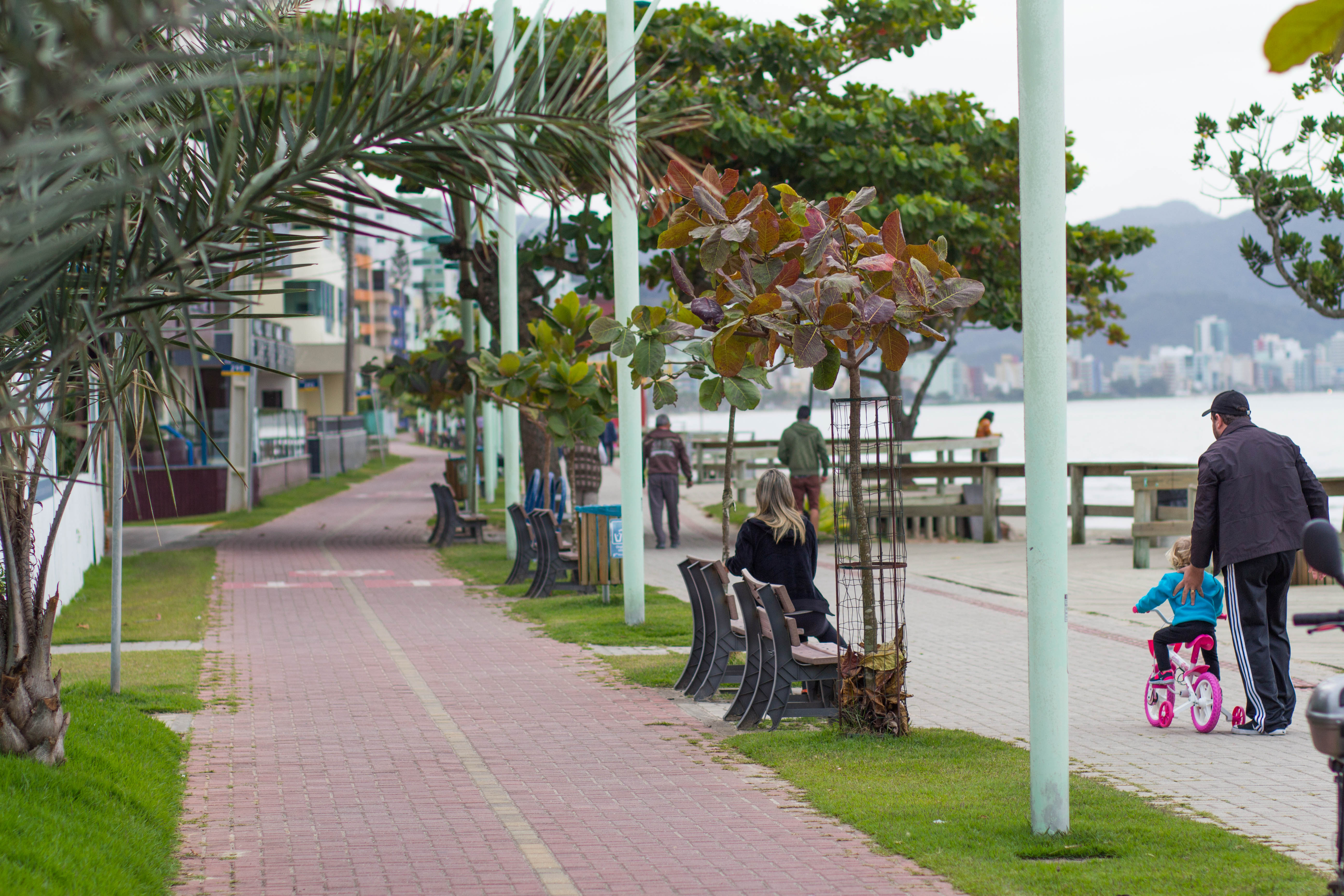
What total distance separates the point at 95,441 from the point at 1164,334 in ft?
640

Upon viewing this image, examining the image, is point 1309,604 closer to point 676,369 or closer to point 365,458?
point 676,369

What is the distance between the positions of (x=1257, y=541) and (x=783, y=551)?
2.74 meters

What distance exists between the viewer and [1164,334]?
189500 millimetres

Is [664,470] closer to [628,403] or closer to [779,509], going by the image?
[628,403]

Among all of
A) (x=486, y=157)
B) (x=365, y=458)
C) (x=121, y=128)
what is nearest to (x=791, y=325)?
(x=486, y=157)

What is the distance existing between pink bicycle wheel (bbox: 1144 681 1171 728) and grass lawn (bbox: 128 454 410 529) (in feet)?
51.4

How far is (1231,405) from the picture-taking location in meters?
8.36

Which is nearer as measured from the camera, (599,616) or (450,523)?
(599,616)

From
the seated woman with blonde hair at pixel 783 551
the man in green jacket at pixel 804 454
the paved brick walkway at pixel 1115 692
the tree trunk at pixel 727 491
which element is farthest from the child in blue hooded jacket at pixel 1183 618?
the man in green jacket at pixel 804 454

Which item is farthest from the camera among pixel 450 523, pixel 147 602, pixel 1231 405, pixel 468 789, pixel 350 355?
pixel 350 355

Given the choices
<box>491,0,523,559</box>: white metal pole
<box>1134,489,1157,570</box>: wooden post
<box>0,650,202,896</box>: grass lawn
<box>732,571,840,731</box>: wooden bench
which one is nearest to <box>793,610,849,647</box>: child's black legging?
Answer: <box>732,571,840,731</box>: wooden bench

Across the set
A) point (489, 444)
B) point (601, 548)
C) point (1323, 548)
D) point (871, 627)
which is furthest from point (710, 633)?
point (489, 444)

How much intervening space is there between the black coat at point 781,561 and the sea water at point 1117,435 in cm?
87

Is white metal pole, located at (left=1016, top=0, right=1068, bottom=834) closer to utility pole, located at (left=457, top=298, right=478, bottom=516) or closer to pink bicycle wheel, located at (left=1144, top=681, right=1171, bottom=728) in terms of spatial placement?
pink bicycle wheel, located at (left=1144, top=681, right=1171, bottom=728)
